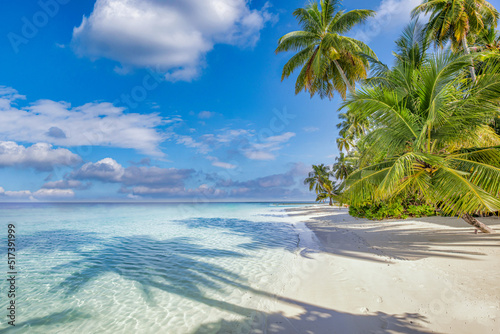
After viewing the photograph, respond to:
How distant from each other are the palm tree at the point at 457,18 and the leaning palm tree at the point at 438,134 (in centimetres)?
1068

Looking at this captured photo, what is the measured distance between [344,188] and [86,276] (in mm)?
9193

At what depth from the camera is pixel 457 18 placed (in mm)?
14055

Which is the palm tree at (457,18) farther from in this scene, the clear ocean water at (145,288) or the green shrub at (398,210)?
the clear ocean water at (145,288)

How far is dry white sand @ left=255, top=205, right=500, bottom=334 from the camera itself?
3326 millimetres

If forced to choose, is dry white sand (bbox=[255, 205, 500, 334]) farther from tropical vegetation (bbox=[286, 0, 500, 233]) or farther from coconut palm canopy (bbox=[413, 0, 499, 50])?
coconut palm canopy (bbox=[413, 0, 499, 50])

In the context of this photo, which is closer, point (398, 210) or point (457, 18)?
point (457, 18)

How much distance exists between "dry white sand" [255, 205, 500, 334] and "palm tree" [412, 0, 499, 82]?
14.5 metres

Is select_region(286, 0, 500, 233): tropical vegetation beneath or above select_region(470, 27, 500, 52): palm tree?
beneath

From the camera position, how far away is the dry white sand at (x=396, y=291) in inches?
131

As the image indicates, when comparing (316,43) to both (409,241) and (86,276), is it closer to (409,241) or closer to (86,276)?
(409,241)

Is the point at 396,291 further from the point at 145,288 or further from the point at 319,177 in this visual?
the point at 319,177

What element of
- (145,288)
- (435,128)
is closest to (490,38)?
(435,128)

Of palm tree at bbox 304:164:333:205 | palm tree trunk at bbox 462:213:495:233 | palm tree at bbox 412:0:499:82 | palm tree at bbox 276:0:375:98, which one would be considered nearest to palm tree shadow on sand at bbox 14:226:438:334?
palm tree trunk at bbox 462:213:495:233

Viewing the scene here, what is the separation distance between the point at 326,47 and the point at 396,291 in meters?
A: 14.1
